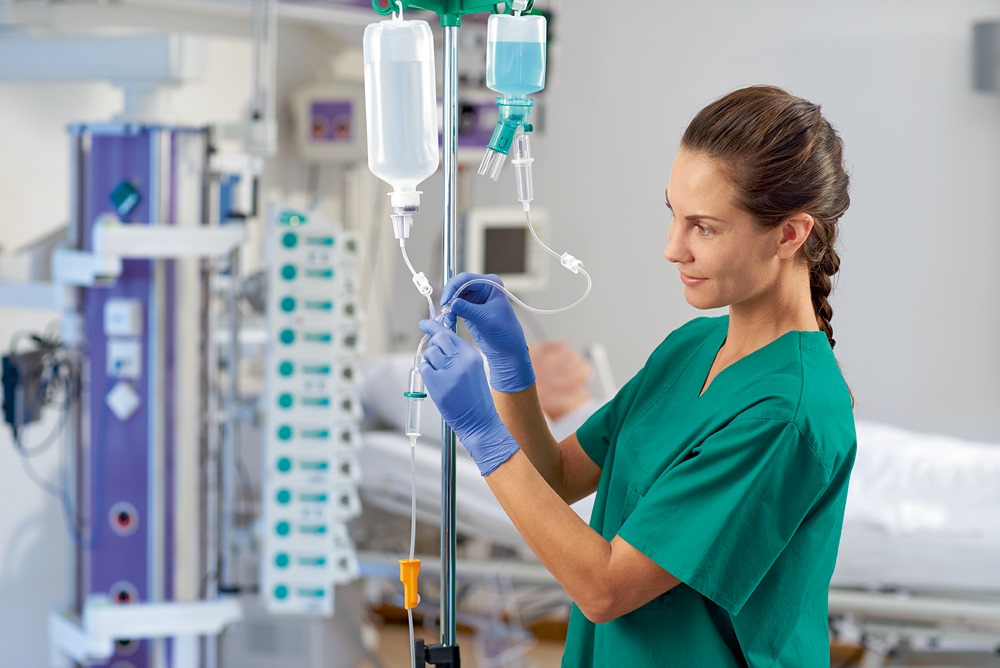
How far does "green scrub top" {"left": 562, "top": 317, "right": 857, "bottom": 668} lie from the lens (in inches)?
47.4

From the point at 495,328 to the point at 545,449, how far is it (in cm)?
20

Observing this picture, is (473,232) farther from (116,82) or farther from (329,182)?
(116,82)

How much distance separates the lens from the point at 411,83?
1185mm

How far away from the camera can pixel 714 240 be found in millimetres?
1262

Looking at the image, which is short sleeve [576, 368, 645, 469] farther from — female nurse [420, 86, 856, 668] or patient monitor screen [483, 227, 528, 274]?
patient monitor screen [483, 227, 528, 274]

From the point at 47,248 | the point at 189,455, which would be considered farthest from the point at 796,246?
the point at 47,248

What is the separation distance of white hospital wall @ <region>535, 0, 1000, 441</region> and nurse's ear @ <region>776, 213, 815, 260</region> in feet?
10.0

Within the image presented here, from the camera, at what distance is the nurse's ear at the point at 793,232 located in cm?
127

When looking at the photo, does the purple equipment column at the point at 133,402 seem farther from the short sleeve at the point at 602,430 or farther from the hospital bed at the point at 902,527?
the short sleeve at the point at 602,430

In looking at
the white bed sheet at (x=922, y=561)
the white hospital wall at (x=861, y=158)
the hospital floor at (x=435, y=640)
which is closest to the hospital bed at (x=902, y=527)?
the white bed sheet at (x=922, y=561)

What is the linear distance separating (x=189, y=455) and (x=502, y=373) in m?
1.36

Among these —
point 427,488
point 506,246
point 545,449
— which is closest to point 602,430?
point 545,449

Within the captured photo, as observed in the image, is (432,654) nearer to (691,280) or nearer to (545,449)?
(545,449)

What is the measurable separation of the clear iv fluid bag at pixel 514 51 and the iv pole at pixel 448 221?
0.10 ft
